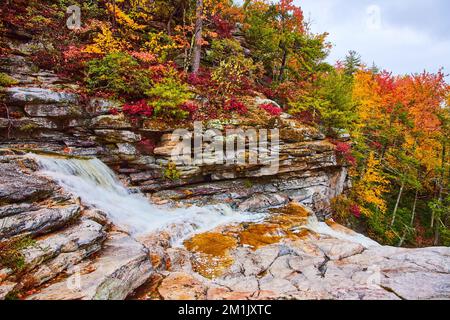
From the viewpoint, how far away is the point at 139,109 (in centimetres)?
960

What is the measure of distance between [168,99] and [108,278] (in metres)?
7.31

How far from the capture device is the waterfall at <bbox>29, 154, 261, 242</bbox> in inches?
280

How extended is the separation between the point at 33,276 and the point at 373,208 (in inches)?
840

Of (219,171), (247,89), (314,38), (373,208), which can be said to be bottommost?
(373,208)

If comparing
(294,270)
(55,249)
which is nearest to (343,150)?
(294,270)

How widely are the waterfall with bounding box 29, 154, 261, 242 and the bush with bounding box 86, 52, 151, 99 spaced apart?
9.86 ft

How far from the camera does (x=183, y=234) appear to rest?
7867 millimetres

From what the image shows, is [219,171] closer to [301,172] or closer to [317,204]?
[301,172]

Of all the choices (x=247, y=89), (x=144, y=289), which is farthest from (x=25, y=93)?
(x=247, y=89)

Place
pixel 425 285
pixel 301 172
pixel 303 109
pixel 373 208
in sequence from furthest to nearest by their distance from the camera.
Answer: pixel 373 208 < pixel 303 109 < pixel 301 172 < pixel 425 285

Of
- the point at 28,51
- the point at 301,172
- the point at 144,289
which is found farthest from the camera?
the point at 301,172

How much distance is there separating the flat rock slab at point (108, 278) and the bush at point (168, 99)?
580 centimetres

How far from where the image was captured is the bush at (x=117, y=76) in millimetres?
9758

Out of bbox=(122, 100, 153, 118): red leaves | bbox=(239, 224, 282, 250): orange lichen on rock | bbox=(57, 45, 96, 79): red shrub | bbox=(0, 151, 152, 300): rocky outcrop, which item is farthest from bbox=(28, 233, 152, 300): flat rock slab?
bbox=(57, 45, 96, 79): red shrub
